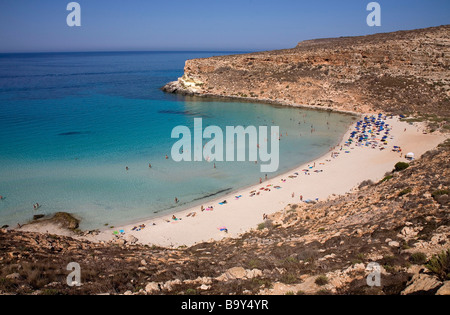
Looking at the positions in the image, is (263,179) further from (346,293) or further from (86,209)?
(346,293)

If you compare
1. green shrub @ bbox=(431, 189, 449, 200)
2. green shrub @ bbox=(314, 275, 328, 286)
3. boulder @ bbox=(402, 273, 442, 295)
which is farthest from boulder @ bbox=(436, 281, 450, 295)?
green shrub @ bbox=(431, 189, 449, 200)

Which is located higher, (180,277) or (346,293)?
(346,293)

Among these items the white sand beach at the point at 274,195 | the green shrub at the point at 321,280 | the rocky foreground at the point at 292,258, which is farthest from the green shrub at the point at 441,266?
the white sand beach at the point at 274,195

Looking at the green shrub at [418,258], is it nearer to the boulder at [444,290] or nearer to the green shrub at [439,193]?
the boulder at [444,290]

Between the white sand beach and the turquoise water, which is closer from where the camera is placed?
the white sand beach

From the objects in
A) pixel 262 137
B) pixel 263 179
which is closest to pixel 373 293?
pixel 263 179

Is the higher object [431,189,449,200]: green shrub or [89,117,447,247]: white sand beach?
[431,189,449,200]: green shrub

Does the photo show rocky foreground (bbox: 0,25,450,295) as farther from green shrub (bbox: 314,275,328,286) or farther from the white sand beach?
the white sand beach
